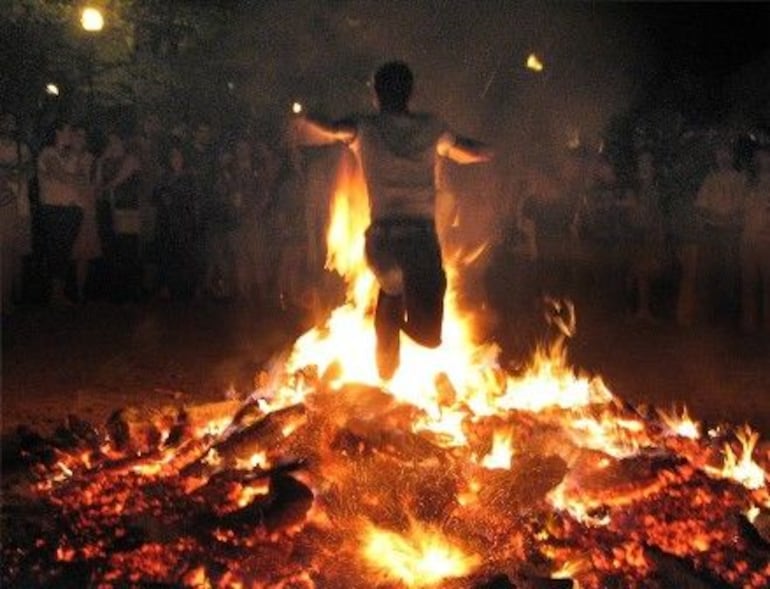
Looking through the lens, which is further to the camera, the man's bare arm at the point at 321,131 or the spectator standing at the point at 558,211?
the spectator standing at the point at 558,211

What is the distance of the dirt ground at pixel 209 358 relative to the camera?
720 centimetres

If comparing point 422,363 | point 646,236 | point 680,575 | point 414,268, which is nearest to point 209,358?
point 422,363

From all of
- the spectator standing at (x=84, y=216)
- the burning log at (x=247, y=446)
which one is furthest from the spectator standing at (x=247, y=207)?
the burning log at (x=247, y=446)

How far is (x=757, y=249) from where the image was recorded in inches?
368

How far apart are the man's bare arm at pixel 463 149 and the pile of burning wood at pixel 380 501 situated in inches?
61.7

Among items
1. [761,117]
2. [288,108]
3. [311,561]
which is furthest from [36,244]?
[761,117]

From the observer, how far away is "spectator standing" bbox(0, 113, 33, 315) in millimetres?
9438

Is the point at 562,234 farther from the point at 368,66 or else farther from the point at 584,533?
the point at 584,533

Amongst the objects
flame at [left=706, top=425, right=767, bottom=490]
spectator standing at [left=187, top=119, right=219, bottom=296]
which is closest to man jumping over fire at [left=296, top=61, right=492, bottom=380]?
flame at [left=706, top=425, right=767, bottom=490]

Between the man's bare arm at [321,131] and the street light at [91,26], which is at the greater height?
the street light at [91,26]

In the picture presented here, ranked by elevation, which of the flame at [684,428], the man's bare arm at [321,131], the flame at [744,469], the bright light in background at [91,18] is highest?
the bright light in background at [91,18]

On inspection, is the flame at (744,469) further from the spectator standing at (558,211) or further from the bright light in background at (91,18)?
the bright light in background at (91,18)

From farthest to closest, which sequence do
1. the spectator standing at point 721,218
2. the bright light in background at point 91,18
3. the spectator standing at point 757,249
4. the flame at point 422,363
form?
the bright light in background at point 91,18
the spectator standing at point 721,218
the spectator standing at point 757,249
the flame at point 422,363

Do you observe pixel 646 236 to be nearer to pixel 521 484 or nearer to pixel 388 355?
pixel 388 355
